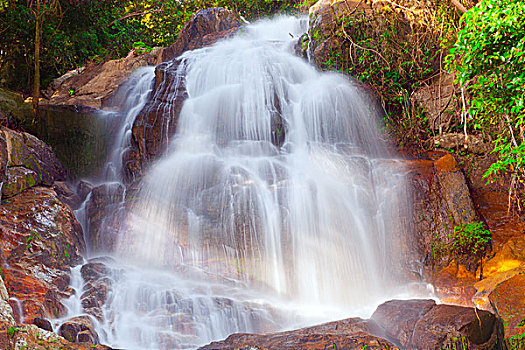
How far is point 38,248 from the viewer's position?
564 cm

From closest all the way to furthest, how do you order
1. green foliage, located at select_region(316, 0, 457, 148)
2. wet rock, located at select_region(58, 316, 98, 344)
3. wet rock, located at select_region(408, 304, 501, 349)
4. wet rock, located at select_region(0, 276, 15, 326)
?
wet rock, located at select_region(0, 276, 15, 326), wet rock, located at select_region(408, 304, 501, 349), wet rock, located at select_region(58, 316, 98, 344), green foliage, located at select_region(316, 0, 457, 148)

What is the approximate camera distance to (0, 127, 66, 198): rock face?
249 inches

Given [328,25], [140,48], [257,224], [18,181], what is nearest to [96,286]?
[18,181]

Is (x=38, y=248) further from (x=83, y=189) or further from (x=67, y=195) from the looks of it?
(x=83, y=189)

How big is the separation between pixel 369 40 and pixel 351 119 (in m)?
2.37

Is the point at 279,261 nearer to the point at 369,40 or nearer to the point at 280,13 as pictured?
the point at 369,40

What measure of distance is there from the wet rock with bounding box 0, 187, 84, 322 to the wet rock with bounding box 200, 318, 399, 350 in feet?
7.12

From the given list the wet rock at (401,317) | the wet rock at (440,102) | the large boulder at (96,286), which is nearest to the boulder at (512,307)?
the wet rock at (401,317)

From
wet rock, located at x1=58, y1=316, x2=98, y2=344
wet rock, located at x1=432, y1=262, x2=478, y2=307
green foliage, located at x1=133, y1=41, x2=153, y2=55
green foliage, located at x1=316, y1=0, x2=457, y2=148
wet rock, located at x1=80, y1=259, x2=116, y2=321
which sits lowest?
wet rock, located at x1=432, y1=262, x2=478, y2=307

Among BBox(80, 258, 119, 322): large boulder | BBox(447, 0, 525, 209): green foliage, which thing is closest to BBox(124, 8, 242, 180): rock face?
BBox(80, 258, 119, 322): large boulder

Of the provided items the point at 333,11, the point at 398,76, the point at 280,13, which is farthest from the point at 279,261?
the point at 280,13

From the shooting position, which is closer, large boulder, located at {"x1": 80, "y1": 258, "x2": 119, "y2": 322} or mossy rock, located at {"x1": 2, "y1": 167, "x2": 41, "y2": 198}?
large boulder, located at {"x1": 80, "y1": 258, "x2": 119, "y2": 322}

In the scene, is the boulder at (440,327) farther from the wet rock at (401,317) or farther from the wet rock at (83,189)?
the wet rock at (83,189)

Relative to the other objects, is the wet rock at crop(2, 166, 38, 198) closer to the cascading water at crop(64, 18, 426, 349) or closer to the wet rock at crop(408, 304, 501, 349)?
the cascading water at crop(64, 18, 426, 349)
